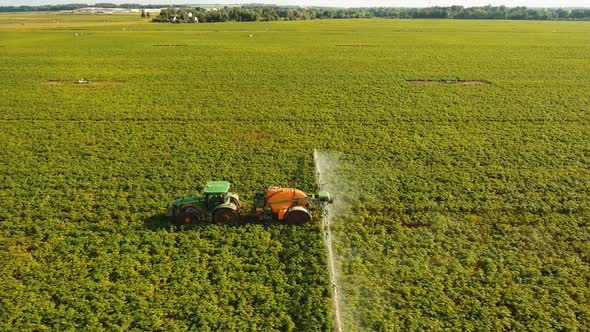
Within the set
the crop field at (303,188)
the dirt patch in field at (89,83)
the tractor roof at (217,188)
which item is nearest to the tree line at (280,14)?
the dirt patch in field at (89,83)

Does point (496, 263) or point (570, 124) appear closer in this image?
point (496, 263)

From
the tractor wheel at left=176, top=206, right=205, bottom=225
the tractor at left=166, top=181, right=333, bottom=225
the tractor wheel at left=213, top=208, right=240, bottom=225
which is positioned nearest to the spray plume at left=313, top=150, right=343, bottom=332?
the tractor at left=166, top=181, right=333, bottom=225

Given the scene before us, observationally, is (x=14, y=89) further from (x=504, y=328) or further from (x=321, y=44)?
(x=321, y=44)


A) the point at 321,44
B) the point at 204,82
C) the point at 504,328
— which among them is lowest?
the point at 504,328

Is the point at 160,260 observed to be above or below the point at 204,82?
below

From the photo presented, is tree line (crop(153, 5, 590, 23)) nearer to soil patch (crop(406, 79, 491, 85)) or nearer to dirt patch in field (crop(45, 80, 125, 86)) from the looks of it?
dirt patch in field (crop(45, 80, 125, 86))

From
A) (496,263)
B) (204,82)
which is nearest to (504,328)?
(496,263)

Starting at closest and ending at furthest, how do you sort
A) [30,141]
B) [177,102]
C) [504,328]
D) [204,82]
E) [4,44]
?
1. [504,328]
2. [30,141]
3. [177,102]
4. [204,82]
5. [4,44]

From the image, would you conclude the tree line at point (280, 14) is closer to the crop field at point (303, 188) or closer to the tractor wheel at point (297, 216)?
the crop field at point (303, 188)
